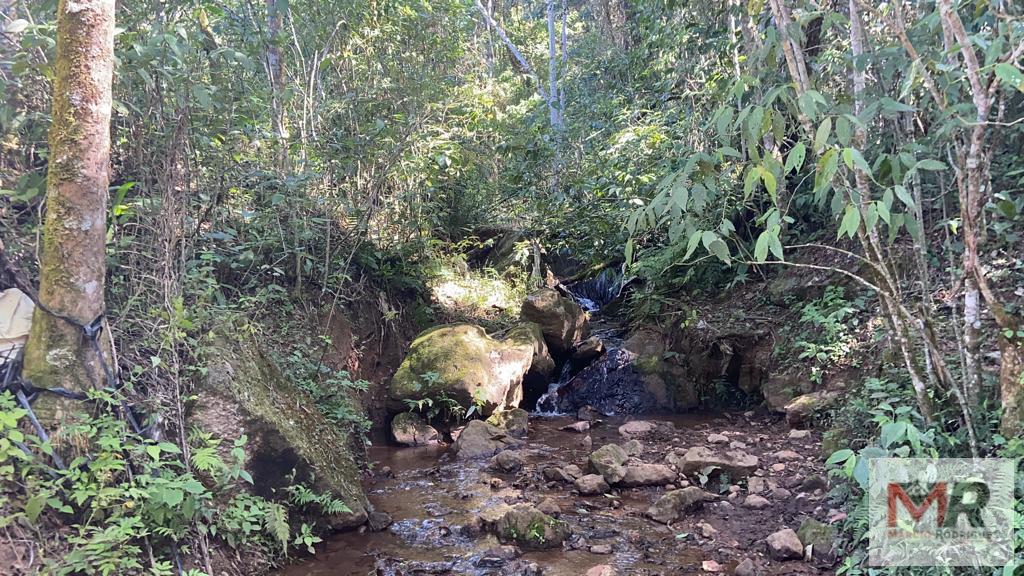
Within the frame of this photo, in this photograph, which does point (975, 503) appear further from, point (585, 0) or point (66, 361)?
point (585, 0)

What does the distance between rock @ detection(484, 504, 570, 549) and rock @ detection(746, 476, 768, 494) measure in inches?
63.5

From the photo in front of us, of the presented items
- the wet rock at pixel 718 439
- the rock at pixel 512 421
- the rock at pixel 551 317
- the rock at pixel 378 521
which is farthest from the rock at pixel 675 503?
the rock at pixel 551 317

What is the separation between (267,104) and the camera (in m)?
6.40

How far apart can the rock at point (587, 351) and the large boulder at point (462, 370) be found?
112cm

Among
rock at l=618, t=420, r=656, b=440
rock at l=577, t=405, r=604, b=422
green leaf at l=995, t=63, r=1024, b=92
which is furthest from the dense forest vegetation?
rock at l=618, t=420, r=656, b=440

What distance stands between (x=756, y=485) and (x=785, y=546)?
1176mm

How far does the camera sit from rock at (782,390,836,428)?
19.6 ft

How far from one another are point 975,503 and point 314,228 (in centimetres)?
631

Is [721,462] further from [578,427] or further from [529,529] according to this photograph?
[578,427]

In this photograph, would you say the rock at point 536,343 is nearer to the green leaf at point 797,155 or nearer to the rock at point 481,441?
the rock at point 481,441

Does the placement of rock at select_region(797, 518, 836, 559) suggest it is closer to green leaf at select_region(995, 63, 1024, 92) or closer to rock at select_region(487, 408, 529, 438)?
green leaf at select_region(995, 63, 1024, 92)

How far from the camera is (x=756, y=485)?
4.93 metres

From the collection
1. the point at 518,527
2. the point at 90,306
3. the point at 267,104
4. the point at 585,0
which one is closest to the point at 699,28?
the point at 267,104

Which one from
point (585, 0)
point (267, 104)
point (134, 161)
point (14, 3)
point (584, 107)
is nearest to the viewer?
point (14, 3)
